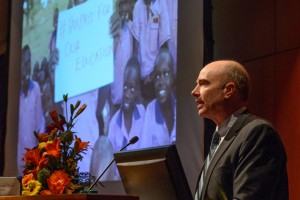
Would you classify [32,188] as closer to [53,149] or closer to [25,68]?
[53,149]

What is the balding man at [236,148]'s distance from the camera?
2125mm

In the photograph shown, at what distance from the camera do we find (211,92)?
2.49m

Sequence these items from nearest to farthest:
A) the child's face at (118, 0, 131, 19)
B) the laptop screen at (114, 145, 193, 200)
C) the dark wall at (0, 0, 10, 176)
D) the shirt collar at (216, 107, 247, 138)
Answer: the laptop screen at (114, 145, 193, 200) → the shirt collar at (216, 107, 247, 138) → the child's face at (118, 0, 131, 19) → the dark wall at (0, 0, 10, 176)

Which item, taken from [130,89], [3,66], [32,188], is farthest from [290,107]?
[3,66]

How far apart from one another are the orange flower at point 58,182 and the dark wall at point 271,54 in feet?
5.61

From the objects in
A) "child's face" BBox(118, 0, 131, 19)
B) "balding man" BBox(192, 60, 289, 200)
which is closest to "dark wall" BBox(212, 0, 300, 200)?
"child's face" BBox(118, 0, 131, 19)

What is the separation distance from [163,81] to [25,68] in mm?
2376

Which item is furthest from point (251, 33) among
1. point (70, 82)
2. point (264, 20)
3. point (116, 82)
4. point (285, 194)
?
point (285, 194)

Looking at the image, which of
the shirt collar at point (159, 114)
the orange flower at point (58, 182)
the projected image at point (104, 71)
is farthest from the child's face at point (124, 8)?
the orange flower at point (58, 182)

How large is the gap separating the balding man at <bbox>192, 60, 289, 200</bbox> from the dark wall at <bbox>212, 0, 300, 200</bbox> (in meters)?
1.34

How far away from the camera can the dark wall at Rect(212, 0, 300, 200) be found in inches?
148

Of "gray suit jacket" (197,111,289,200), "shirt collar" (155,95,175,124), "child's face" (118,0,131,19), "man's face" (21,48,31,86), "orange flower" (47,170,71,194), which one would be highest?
"child's face" (118,0,131,19)

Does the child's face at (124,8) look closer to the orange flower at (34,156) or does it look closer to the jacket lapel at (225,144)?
the orange flower at (34,156)

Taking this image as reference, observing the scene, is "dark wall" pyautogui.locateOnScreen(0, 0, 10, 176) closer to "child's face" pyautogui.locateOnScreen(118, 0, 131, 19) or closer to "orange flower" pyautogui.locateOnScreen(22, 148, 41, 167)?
"child's face" pyautogui.locateOnScreen(118, 0, 131, 19)
